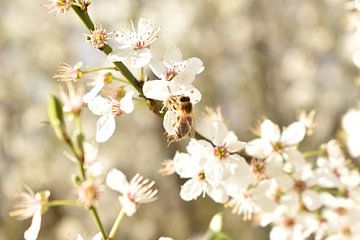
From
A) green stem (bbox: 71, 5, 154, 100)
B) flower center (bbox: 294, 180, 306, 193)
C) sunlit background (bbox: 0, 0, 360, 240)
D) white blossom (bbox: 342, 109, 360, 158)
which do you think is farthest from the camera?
sunlit background (bbox: 0, 0, 360, 240)

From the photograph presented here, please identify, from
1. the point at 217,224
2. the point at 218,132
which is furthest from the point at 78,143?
the point at 217,224

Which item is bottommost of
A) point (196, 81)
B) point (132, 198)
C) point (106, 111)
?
point (132, 198)

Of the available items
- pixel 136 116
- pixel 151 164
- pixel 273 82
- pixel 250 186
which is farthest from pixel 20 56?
pixel 250 186

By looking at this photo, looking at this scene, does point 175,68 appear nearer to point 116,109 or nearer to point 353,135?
point 116,109

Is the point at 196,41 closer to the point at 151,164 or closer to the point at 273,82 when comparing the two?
the point at 273,82

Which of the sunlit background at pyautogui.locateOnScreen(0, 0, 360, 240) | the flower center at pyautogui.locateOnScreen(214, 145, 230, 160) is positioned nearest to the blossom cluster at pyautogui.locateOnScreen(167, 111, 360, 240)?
the flower center at pyautogui.locateOnScreen(214, 145, 230, 160)

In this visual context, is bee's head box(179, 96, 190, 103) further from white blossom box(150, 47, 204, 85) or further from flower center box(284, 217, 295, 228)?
flower center box(284, 217, 295, 228)
